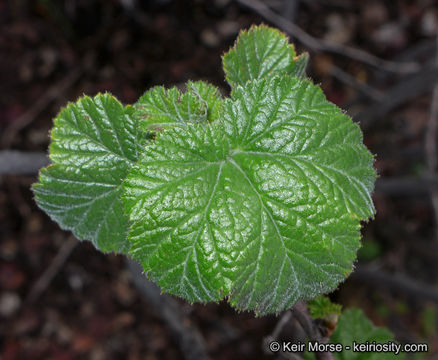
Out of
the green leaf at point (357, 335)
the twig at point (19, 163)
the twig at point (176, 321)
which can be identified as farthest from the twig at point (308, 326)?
the twig at point (19, 163)

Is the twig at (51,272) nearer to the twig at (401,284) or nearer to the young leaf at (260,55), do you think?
the twig at (401,284)

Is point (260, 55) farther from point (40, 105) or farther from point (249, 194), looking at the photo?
point (40, 105)

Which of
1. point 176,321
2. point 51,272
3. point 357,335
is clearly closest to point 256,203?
point 357,335

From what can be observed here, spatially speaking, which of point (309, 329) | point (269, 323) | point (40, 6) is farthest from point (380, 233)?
point (40, 6)

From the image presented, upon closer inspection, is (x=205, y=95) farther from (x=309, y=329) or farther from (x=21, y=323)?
(x=21, y=323)

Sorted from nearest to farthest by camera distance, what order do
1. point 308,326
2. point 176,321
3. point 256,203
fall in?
point 256,203, point 308,326, point 176,321

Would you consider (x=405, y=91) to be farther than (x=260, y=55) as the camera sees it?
Yes

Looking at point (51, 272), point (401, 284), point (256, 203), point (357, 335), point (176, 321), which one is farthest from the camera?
point (51, 272)
